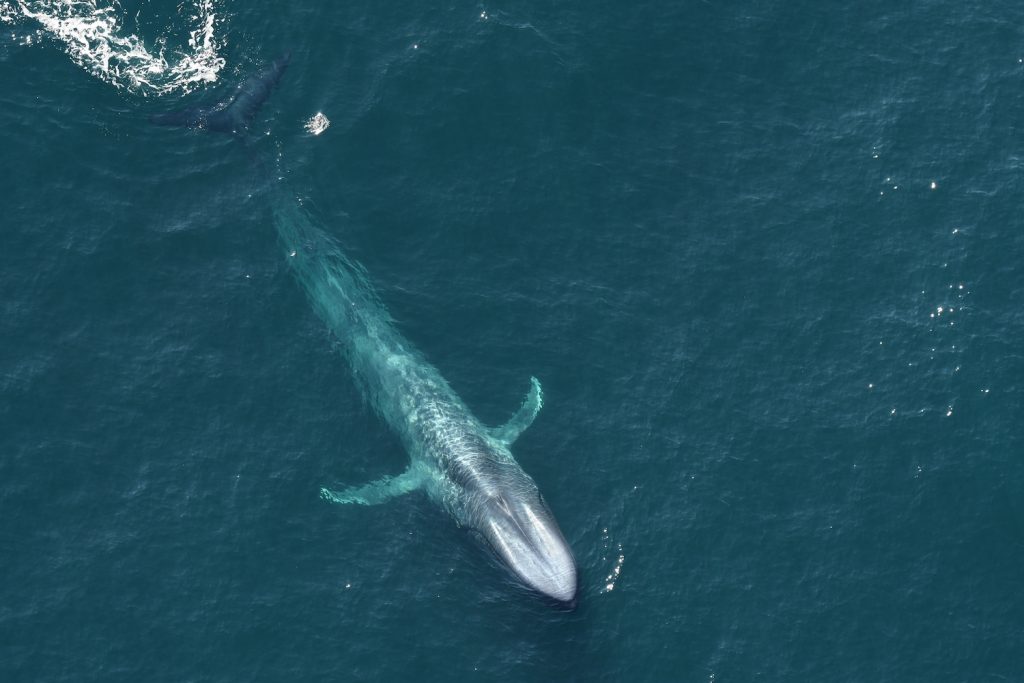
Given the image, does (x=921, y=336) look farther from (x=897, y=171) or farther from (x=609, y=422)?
(x=609, y=422)

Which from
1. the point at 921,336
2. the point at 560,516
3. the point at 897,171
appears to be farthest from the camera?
the point at 897,171

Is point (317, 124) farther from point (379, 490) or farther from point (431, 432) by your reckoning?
point (379, 490)

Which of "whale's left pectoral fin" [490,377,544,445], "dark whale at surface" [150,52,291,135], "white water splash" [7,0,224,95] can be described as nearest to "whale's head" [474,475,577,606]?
"whale's left pectoral fin" [490,377,544,445]

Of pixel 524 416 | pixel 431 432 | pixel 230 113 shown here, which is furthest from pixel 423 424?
pixel 230 113

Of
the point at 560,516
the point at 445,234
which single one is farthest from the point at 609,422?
the point at 445,234

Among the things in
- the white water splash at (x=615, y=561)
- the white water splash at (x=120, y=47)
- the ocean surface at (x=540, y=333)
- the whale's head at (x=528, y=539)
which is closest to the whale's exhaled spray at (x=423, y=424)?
the whale's head at (x=528, y=539)
